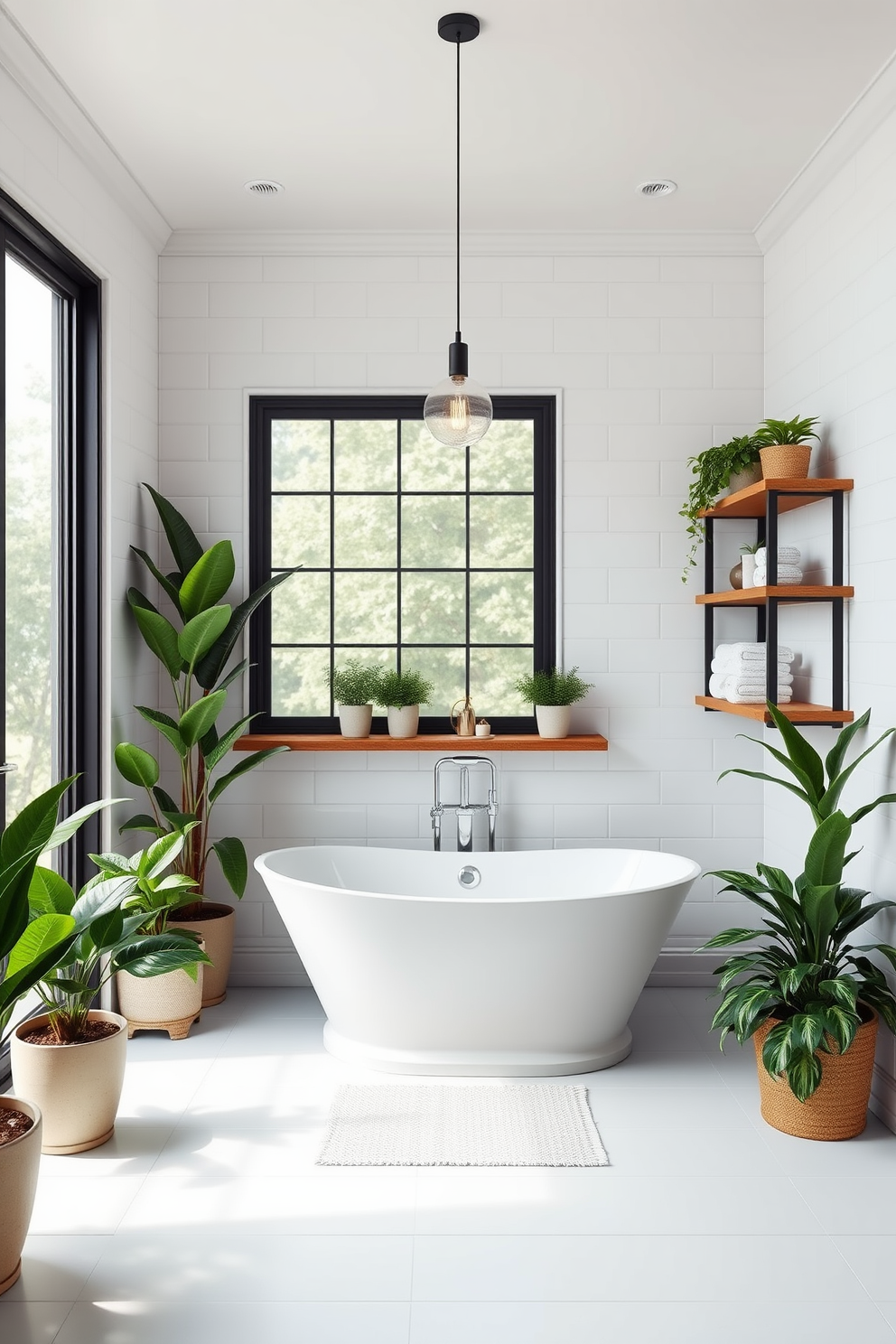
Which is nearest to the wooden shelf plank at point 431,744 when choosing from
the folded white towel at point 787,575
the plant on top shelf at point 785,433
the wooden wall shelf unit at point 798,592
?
the wooden wall shelf unit at point 798,592

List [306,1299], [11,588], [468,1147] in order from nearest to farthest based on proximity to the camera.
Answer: [306,1299], [468,1147], [11,588]

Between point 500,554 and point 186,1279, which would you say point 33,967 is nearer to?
point 186,1279

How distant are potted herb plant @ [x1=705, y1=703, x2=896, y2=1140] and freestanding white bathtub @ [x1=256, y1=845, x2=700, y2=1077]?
0.36m

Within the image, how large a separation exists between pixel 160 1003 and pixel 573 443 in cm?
261

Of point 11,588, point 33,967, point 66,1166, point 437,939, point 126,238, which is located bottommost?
point 66,1166

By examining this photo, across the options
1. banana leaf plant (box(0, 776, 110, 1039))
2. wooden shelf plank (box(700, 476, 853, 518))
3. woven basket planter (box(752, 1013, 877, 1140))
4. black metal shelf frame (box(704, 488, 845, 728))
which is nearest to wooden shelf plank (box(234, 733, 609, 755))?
black metal shelf frame (box(704, 488, 845, 728))

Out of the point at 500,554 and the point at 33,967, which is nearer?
the point at 33,967

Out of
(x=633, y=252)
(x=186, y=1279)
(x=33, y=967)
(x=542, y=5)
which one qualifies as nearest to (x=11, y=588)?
(x=33, y=967)

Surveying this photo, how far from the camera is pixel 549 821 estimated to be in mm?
4180

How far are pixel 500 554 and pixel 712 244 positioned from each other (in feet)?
4.85

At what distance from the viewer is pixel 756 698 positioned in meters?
3.67

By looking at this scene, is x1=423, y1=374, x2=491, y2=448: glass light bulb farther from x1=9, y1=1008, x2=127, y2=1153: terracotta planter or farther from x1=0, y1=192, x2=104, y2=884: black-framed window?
x1=9, y1=1008, x2=127, y2=1153: terracotta planter

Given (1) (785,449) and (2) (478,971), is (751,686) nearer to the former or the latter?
(1) (785,449)

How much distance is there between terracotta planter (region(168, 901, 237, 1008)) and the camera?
12.5ft
